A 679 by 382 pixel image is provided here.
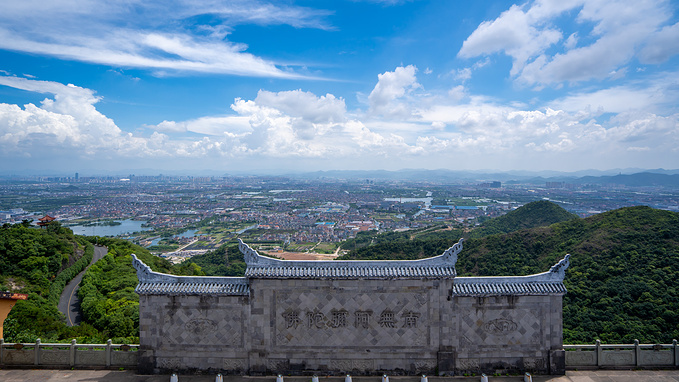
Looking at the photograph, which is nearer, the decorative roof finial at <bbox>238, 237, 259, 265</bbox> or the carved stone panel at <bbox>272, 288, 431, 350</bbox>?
the decorative roof finial at <bbox>238, 237, 259, 265</bbox>

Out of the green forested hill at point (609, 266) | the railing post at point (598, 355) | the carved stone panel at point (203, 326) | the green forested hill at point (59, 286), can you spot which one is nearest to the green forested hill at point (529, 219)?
the green forested hill at point (609, 266)

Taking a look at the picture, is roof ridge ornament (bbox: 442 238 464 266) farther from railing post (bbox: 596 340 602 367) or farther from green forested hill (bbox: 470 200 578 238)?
green forested hill (bbox: 470 200 578 238)

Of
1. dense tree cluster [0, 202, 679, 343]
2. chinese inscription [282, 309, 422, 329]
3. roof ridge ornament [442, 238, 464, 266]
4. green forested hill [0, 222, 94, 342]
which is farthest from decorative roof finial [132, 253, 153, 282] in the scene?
roof ridge ornament [442, 238, 464, 266]

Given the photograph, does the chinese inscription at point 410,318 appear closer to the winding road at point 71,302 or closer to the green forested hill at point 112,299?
the green forested hill at point 112,299

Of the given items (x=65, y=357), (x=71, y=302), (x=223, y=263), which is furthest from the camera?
(x=223, y=263)

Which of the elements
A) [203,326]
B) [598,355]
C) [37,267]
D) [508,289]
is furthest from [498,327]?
[37,267]

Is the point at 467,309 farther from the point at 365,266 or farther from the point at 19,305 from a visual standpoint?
the point at 19,305

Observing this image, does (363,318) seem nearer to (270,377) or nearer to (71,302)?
(270,377)
